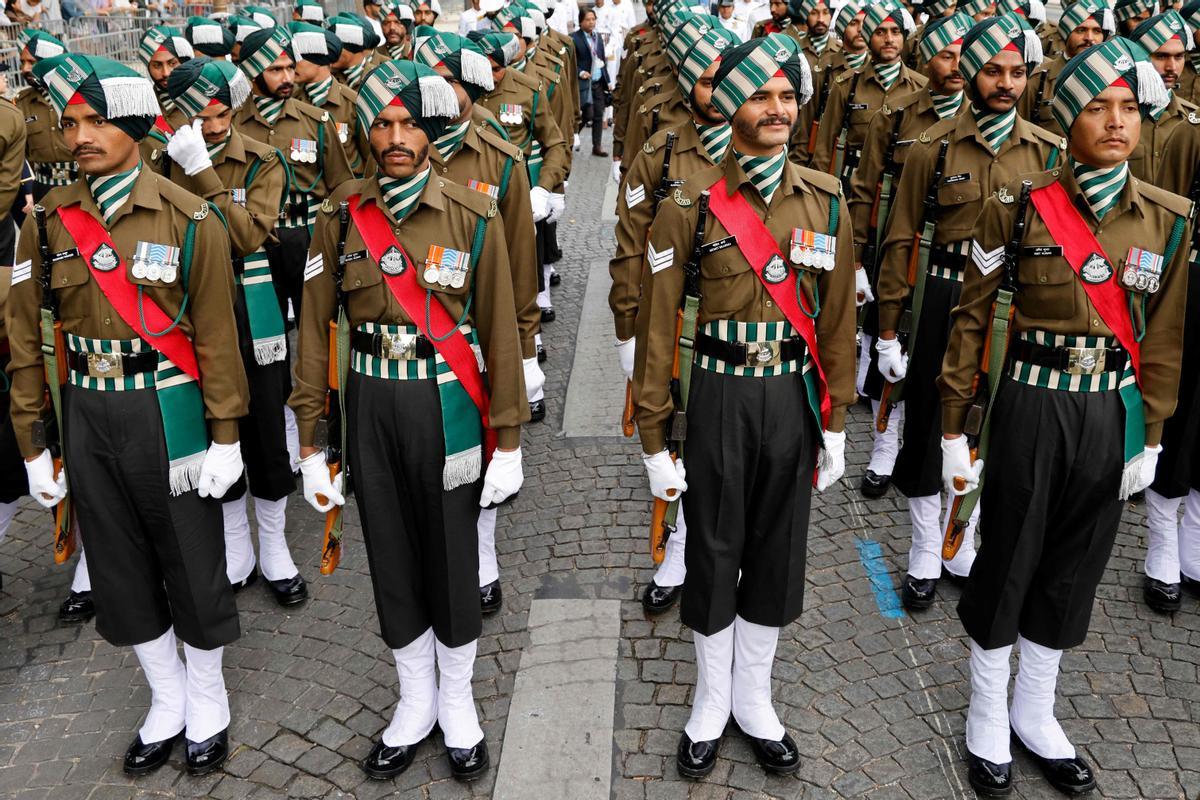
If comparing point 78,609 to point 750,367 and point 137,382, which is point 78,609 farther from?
point 750,367

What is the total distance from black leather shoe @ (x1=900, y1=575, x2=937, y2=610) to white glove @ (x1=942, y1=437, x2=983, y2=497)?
1.27 m

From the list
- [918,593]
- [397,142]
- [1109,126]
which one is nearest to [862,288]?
[918,593]

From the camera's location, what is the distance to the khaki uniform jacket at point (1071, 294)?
12.2ft

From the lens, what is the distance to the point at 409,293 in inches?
148

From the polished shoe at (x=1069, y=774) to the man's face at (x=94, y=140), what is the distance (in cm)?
426

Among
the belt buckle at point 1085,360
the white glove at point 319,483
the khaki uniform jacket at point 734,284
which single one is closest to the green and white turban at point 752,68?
the khaki uniform jacket at point 734,284

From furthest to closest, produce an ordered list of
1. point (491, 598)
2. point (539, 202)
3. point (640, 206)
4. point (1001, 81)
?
point (539, 202) < point (640, 206) < point (491, 598) < point (1001, 81)

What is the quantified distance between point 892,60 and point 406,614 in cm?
567

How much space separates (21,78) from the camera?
14.1 meters

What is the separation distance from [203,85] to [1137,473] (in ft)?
15.0

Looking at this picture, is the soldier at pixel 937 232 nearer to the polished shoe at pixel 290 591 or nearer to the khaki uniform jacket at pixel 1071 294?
the khaki uniform jacket at pixel 1071 294

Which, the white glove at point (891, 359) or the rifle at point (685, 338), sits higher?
the rifle at point (685, 338)

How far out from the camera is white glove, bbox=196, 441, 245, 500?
4.04m

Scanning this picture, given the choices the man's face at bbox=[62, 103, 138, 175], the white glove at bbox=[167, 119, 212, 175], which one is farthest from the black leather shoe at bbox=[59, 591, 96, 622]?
the man's face at bbox=[62, 103, 138, 175]
